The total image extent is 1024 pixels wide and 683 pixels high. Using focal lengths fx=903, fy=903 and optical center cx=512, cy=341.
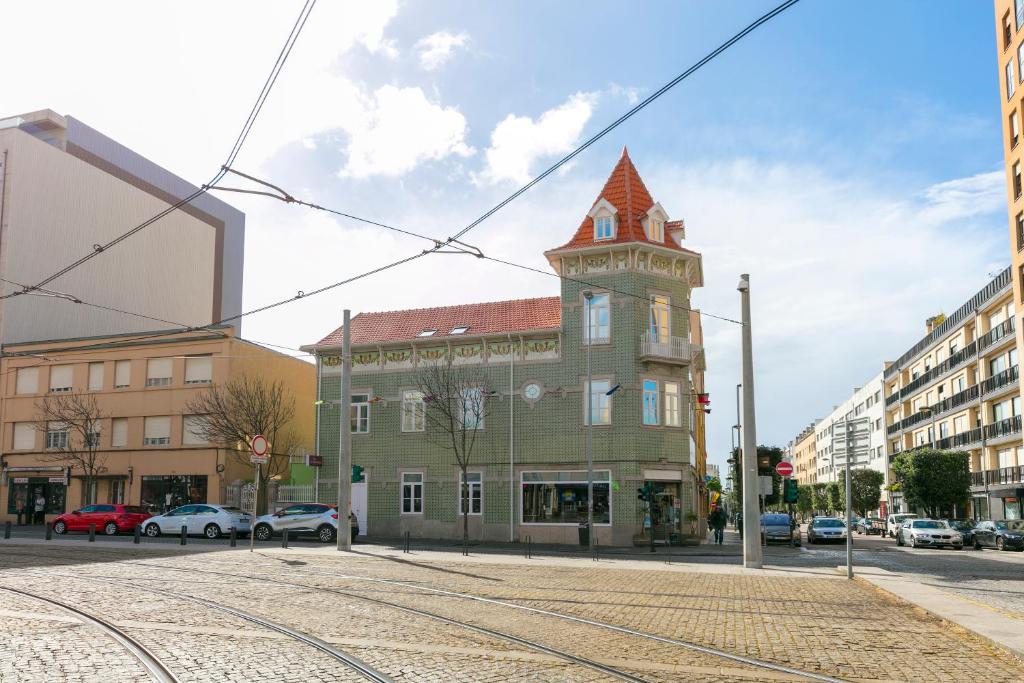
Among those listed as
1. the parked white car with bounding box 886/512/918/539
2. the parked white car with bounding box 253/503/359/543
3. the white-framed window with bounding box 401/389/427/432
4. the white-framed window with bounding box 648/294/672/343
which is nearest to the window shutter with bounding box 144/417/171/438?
the parked white car with bounding box 253/503/359/543

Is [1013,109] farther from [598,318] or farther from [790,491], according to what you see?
[790,491]

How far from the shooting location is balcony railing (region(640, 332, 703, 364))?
1394 inches

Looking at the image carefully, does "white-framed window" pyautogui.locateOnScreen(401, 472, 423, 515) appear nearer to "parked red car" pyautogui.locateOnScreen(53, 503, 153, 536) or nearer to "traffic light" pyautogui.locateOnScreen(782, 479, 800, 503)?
"parked red car" pyautogui.locateOnScreen(53, 503, 153, 536)

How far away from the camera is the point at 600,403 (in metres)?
35.8

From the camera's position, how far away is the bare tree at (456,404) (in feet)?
121

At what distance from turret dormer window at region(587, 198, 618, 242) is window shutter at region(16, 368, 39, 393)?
3129cm

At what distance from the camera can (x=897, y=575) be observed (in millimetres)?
20328

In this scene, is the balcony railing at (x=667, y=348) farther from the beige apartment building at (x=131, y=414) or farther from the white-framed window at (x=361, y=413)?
the beige apartment building at (x=131, y=414)

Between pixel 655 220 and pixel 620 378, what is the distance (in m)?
6.90

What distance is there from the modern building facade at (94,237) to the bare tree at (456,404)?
52.7ft

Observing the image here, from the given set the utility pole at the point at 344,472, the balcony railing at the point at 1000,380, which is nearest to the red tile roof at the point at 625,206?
the utility pole at the point at 344,472

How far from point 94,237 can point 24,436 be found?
48.8 feet

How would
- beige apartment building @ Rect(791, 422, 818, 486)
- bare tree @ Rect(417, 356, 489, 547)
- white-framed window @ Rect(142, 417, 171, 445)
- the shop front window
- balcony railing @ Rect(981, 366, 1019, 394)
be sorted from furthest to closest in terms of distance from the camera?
1. beige apartment building @ Rect(791, 422, 818, 486)
2. balcony railing @ Rect(981, 366, 1019, 394)
3. white-framed window @ Rect(142, 417, 171, 445)
4. the shop front window
5. bare tree @ Rect(417, 356, 489, 547)

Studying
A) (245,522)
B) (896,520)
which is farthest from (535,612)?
(896,520)
